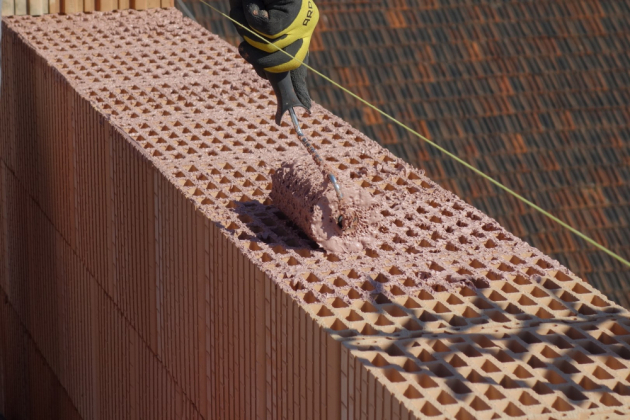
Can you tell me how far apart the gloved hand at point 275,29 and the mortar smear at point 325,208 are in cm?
39

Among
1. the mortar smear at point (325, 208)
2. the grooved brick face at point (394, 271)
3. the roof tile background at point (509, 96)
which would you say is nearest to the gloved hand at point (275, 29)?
the mortar smear at point (325, 208)

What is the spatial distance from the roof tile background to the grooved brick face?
238 cm

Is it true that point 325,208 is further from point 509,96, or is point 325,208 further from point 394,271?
point 509,96

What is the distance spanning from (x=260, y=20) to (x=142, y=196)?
1.16m

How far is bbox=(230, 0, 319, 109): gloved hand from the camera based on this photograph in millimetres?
3682

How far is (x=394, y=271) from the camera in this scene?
3557 mm

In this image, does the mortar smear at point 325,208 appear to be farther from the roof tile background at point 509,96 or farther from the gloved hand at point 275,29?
the roof tile background at point 509,96

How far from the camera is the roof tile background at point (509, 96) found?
7.54m

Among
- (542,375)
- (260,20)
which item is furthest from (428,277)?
(260,20)

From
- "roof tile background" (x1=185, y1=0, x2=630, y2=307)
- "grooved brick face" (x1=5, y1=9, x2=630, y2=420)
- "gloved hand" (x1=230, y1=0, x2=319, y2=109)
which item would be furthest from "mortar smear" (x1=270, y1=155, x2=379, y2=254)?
"roof tile background" (x1=185, y1=0, x2=630, y2=307)

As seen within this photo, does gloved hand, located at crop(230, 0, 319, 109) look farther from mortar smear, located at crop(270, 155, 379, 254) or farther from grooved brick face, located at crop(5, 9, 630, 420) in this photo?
grooved brick face, located at crop(5, 9, 630, 420)

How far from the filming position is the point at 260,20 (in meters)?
3.67

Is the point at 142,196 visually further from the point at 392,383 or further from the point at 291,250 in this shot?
the point at 392,383

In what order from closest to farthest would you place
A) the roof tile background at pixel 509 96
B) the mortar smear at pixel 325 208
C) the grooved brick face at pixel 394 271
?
the grooved brick face at pixel 394 271
the mortar smear at pixel 325 208
the roof tile background at pixel 509 96
